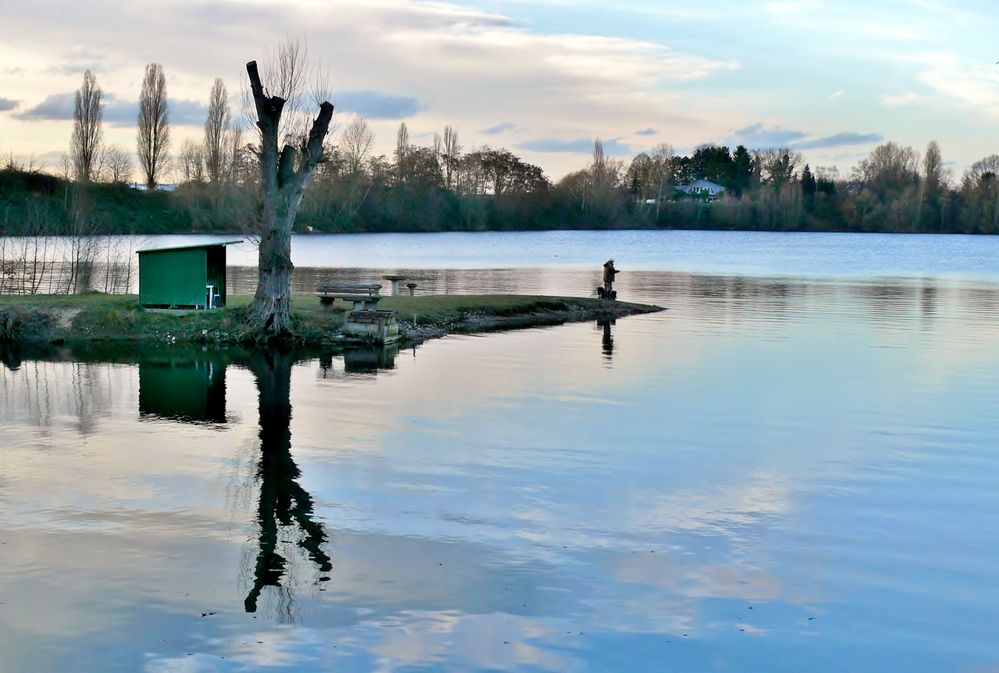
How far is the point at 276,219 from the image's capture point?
3488cm

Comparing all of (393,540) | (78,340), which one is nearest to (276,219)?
(78,340)

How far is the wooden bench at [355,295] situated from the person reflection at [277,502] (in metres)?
10.4

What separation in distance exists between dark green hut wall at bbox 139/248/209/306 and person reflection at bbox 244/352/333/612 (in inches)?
425

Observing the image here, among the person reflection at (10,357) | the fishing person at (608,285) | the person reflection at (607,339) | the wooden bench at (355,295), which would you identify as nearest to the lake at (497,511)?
the person reflection at (10,357)

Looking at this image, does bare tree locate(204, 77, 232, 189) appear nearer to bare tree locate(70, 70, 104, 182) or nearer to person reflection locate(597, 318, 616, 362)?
bare tree locate(70, 70, 104, 182)

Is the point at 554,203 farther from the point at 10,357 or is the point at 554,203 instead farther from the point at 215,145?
the point at 10,357

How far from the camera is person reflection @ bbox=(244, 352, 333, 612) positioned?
545 inches

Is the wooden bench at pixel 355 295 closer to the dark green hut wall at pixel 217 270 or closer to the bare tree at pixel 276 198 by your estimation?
the bare tree at pixel 276 198

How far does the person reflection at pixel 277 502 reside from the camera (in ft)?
45.4

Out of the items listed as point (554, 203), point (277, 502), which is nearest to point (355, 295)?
point (277, 502)

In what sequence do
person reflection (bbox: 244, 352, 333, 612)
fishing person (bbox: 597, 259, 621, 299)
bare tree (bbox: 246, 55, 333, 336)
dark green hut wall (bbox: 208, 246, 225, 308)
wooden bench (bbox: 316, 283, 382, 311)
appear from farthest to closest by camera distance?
1. fishing person (bbox: 597, 259, 621, 299)
2. dark green hut wall (bbox: 208, 246, 225, 308)
3. wooden bench (bbox: 316, 283, 382, 311)
4. bare tree (bbox: 246, 55, 333, 336)
5. person reflection (bbox: 244, 352, 333, 612)

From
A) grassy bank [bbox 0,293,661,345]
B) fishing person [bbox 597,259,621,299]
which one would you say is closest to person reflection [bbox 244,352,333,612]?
grassy bank [bbox 0,293,661,345]

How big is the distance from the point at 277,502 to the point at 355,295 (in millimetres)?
20676

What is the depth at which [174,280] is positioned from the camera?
119 ft
